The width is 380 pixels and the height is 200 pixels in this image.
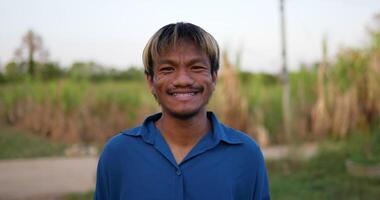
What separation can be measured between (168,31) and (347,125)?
765 centimetres

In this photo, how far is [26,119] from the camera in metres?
12.1

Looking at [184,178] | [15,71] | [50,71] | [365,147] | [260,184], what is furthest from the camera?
[50,71]

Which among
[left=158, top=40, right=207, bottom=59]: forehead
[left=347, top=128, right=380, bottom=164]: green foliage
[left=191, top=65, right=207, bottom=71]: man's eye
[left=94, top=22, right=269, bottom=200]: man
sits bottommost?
[left=347, top=128, right=380, bottom=164]: green foliage

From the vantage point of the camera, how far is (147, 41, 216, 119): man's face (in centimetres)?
171

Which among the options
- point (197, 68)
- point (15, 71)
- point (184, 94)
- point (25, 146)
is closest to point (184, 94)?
point (184, 94)

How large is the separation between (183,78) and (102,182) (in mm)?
483

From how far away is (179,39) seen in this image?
1.72 m

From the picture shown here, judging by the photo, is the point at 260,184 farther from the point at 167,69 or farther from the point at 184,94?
the point at 167,69

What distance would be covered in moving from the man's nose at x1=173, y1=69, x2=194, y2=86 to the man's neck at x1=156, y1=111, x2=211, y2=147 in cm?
14

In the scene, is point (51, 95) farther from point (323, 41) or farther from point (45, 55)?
point (323, 41)

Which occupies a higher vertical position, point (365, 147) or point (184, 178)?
point (184, 178)

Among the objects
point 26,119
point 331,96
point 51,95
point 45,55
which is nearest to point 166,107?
point 331,96

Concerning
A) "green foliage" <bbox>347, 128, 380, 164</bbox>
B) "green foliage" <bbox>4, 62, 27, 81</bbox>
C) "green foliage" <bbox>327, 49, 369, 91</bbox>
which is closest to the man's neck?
"green foliage" <bbox>347, 128, 380, 164</bbox>

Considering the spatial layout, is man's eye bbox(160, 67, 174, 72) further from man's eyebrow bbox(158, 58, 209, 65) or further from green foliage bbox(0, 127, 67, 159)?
green foliage bbox(0, 127, 67, 159)
